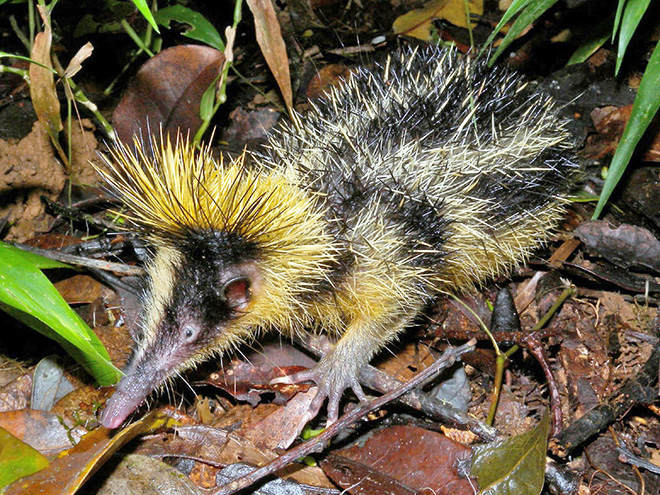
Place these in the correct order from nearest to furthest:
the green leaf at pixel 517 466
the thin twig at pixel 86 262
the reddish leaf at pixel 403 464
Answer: the green leaf at pixel 517 466
the reddish leaf at pixel 403 464
the thin twig at pixel 86 262

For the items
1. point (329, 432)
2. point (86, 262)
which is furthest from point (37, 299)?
point (329, 432)

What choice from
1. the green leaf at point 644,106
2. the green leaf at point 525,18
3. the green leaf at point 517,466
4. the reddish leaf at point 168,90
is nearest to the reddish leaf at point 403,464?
the green leaf at point 517,466

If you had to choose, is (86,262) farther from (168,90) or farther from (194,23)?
(194,23)

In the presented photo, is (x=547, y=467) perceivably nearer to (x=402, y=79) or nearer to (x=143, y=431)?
(x=143, y=431)

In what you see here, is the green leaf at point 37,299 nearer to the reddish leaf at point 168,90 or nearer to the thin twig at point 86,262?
the thin twig at point 86,262

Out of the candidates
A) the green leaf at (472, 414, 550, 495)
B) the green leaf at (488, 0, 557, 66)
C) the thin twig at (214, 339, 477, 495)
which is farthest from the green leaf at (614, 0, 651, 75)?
the green leaf at (472, 414, 550, 495)

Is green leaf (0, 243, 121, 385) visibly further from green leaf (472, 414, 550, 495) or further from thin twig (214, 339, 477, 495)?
green leaf (472, 414, 550, 495)

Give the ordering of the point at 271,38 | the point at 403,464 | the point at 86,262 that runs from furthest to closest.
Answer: the point at 271,38, the point at 86,262, the point at 403,464

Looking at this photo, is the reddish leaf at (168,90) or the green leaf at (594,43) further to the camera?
the green leaf at (594,43)
